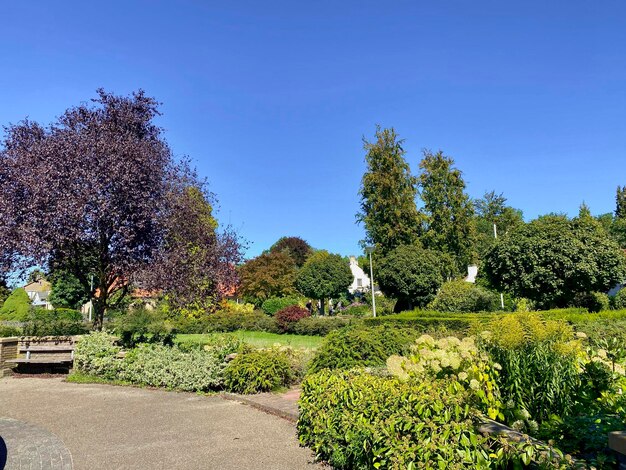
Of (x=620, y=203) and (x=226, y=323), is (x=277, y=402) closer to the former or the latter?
(x=226, y=323)

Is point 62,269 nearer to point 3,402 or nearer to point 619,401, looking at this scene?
point 3,402

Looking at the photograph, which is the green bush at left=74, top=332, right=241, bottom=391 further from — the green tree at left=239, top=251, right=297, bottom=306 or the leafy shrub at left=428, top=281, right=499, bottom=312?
the green tree at left=239, top=251, right=297, bottom=306

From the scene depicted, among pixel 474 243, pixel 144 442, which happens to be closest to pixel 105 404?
pixel 144 442

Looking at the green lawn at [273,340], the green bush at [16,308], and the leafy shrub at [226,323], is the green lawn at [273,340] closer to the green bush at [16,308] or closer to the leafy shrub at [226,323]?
the leafy shrub at [226,323]

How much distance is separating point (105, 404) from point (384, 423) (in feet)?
16.4

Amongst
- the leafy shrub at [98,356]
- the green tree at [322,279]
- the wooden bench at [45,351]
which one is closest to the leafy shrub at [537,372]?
the leafy shrub at [98,356]

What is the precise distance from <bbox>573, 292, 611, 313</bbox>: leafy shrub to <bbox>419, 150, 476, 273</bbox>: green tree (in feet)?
29.3

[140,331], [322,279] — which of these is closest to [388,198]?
[322,279]

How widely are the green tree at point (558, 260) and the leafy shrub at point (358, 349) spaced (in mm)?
12279

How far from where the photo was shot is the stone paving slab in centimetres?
427

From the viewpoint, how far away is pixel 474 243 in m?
28.5

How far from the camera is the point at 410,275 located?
69.9 feet

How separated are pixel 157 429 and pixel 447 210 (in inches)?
965

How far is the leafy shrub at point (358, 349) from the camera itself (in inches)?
263
